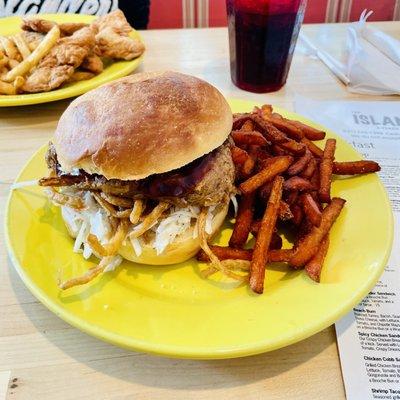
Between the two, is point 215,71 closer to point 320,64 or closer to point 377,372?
point 320,64

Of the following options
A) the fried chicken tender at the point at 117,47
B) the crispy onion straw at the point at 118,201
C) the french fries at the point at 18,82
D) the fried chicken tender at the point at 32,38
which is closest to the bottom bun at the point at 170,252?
the crispy onion straw at the point at 118,201

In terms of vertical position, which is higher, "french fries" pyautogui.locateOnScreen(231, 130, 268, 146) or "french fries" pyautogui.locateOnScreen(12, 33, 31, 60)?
A: "french fries" pyautogui.locateOnScreen(231, 130, 268, 146)

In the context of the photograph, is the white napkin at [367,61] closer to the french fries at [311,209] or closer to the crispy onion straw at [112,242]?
the french fries at [311,209]

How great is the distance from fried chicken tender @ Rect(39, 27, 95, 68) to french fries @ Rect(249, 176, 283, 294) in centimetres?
118

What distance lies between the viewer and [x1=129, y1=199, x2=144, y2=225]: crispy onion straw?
109cm

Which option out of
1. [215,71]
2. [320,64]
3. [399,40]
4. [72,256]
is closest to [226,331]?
[72,256]

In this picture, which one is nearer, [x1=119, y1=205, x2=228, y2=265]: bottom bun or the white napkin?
[x1=119, y1=205, x2=228, y2=265]: bottom bun

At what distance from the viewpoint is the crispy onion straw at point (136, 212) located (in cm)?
109

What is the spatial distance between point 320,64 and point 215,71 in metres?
0.57

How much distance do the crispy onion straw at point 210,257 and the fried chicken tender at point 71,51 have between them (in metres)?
1.13

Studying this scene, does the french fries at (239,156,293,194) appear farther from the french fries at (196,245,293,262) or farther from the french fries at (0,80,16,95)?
the french fries at (0,80,16,95)

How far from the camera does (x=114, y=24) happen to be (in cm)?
226

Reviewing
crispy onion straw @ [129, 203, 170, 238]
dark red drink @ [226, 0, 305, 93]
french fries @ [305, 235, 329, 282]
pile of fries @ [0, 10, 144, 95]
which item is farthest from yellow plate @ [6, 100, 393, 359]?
dark red drink @ [226, 0, 305, 93]

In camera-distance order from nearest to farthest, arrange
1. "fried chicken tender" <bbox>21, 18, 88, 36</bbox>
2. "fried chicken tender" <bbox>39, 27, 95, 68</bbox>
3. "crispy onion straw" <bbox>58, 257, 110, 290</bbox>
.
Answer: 1. "crispy onion straw" <bbox>58, 257, 110, 290</bbox>
2. "fried chicken tender" <bbox>39, 27, 95, 68</bbox>
3. "fried chicken tender" <bbox>21, 18, 88, 36</bbox>
